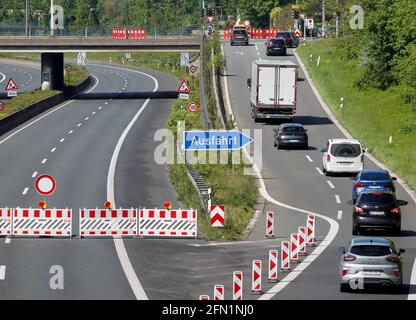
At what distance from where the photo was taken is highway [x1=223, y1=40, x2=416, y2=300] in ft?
99.6

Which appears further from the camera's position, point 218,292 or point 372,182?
point 372,182

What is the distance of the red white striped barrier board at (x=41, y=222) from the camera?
128 ft

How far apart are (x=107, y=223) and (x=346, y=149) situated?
1782 cm

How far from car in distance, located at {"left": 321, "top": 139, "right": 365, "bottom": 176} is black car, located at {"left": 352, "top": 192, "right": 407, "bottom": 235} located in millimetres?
14558

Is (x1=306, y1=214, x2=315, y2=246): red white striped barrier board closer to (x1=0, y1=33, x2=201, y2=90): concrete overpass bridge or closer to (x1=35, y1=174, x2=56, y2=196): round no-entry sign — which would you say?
(x1=35, y1=174, x2=56, y2=196): round no-entry sign

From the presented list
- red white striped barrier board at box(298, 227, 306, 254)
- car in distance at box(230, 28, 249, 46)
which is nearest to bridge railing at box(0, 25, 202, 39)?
car in distance at box(230, 28, 249, 46)

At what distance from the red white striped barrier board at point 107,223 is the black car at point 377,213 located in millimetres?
7316

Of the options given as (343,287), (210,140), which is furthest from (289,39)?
(343,287)

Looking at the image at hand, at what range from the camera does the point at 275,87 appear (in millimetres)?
69875

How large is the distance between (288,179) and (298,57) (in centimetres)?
5549

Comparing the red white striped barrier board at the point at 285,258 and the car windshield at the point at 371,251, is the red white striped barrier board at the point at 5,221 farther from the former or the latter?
the car windshield at the point at 371,251

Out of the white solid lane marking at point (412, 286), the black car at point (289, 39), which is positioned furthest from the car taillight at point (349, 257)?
the black car at point (289, 39)

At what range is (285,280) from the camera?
31406mm

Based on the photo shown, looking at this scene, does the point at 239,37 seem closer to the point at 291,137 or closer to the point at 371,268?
the point at 291,137
